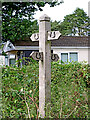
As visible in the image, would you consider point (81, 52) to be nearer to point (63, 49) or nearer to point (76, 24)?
point (63, 49)

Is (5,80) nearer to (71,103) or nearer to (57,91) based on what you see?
(57,91)

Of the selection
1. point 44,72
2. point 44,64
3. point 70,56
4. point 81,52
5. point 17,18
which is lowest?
point 70,56

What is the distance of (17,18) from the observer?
12.6 m

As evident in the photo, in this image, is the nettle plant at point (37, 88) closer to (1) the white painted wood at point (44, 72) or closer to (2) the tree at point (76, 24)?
(1) the white painted wood at point (44, 72)

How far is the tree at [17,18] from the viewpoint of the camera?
12111 mm

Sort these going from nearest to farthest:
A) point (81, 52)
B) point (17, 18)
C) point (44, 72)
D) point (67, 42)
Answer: point (44, 72)
point (17, 18)
point (81, 52)
point (67, 42)

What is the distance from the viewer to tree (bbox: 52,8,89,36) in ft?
91.2

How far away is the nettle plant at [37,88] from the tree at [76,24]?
22534mm

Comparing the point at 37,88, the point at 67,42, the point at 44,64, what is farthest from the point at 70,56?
the point at 44,64

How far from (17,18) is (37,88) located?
858 centimetres

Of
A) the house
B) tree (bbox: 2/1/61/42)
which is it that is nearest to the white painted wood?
tree (bbox: 2/1/61/42)

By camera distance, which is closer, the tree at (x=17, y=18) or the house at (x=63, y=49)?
the tree at (x=17, y=18)

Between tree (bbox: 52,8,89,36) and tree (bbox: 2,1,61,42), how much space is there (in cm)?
1431

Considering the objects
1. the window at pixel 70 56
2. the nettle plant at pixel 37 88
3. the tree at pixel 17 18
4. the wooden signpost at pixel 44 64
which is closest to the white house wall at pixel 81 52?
the window at pixel 70 56
